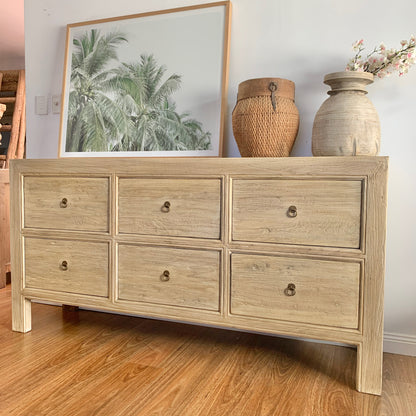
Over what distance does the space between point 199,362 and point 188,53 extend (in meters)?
1.35

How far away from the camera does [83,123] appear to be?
2195 millimetres

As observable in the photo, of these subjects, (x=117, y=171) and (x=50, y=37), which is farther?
(x=50, y=37)

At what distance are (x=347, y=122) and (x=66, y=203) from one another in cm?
117

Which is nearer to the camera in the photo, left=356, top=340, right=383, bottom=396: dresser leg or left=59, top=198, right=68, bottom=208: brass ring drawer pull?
left=356, top=340, right=383, bottom=396: dresser leg

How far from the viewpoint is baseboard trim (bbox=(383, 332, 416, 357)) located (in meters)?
1.76

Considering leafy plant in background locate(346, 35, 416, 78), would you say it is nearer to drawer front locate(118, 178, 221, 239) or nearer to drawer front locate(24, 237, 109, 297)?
drawer front locate(118, 178, 221, 239)

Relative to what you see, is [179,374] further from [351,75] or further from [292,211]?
[351,75]

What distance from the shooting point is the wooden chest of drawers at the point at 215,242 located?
4.74 ft

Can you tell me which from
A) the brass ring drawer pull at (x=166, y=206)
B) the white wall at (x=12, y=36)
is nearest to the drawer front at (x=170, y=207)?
the brass ring drawer pull at (x=166, y=206)

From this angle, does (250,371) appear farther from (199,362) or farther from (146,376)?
(146,376)

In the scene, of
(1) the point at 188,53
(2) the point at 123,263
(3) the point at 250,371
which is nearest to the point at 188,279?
(2) the point at 123,263

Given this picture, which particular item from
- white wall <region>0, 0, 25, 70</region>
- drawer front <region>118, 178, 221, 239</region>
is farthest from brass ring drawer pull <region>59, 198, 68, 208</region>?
white wall <region>0, 0, 25, 70</region>

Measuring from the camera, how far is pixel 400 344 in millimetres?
1769

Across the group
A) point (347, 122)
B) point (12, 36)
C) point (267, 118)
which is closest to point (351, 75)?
point (347, 122)
